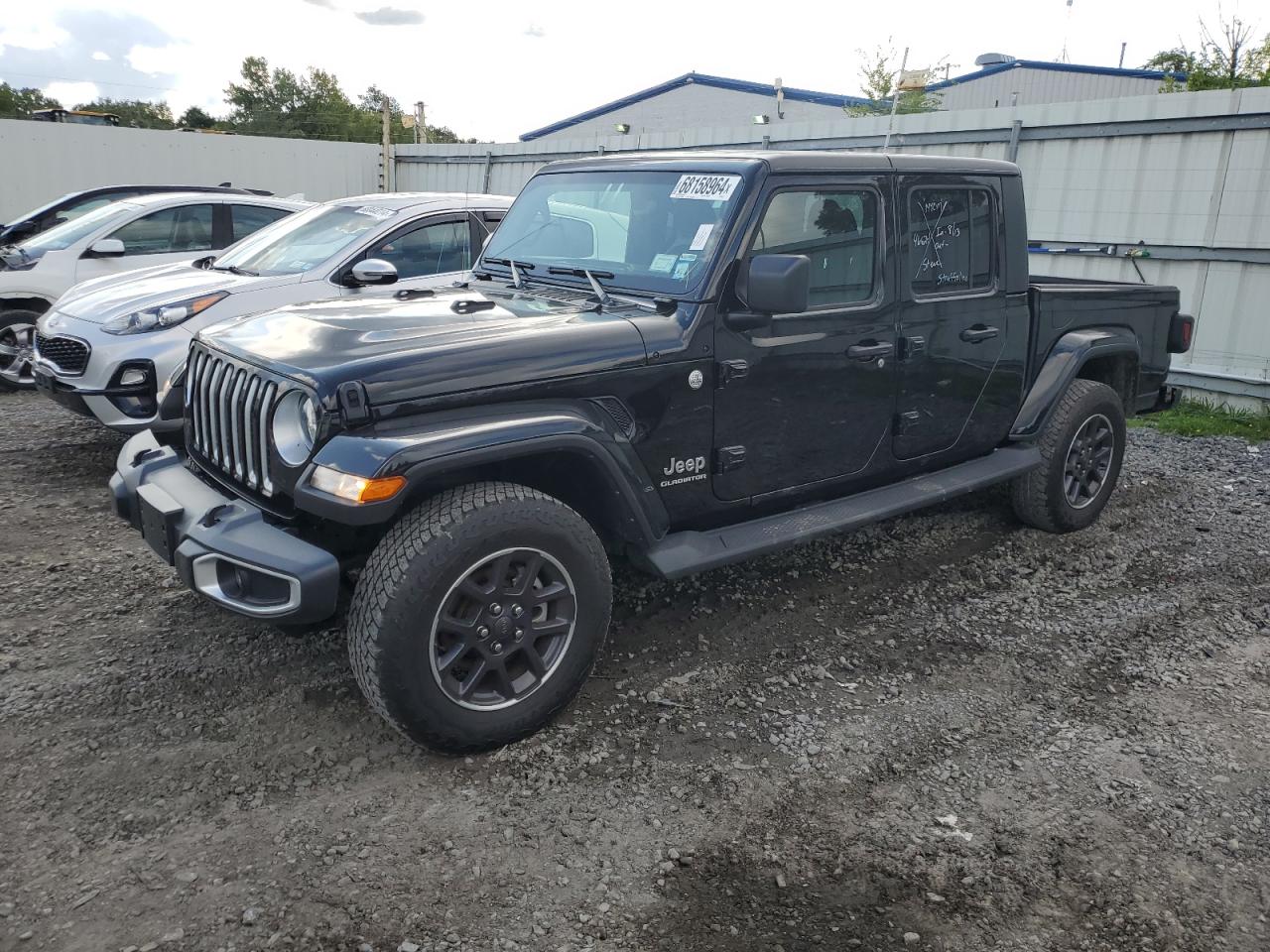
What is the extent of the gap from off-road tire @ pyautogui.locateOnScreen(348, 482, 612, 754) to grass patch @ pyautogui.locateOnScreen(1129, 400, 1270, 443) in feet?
20.0

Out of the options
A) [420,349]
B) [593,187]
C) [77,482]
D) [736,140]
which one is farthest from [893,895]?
[736,140]

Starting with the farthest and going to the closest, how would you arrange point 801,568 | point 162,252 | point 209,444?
point 162,252 → point 801,568 → point 209,444

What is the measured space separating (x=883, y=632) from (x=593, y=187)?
7.61 ft

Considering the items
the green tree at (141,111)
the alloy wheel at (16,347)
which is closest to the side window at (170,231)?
the alloy wheel at (16,347)

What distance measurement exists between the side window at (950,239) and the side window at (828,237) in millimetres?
280

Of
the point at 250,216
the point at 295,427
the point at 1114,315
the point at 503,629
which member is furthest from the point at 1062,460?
the point at 250,216

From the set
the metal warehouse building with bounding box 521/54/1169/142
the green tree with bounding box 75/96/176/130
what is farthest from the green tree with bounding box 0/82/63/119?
the metal warehouse building with bounding box 521/54/1169/142

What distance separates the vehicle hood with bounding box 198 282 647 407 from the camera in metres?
2.99

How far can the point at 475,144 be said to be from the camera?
15547 millimetres

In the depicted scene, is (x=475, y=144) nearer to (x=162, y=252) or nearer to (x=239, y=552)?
(x=162, y=252)

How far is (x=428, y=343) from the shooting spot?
10.3 ft

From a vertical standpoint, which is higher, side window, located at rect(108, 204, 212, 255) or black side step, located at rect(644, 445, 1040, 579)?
side window, located at rect(108, 204, 212, 255)

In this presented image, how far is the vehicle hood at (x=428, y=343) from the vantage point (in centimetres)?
299

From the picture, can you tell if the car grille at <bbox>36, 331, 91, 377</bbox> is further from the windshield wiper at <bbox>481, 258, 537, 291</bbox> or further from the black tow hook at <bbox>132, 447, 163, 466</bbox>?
the windshield wiper at <bbox>481, 258, 537, 291</bbox>
